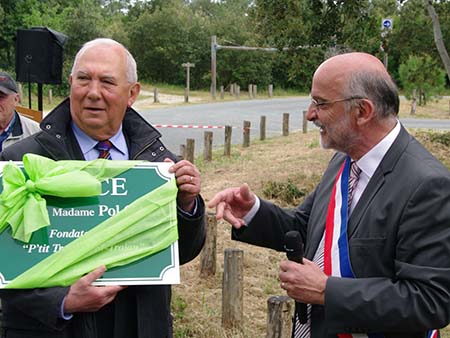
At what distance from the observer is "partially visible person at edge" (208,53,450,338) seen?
2.30 m

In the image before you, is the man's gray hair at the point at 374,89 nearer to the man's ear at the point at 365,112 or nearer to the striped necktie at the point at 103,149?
the man's ear at the point at 365,112

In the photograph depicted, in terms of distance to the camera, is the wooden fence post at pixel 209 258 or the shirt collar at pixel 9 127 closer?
the shirt collar at pixel 9 127

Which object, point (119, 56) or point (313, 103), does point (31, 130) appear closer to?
point (119, 56)

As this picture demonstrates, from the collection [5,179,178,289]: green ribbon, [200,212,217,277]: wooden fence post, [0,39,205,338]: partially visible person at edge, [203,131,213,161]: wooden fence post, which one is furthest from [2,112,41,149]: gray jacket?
[203,131,213,161]: wooden fence post

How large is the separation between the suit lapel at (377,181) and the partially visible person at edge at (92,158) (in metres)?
0.66

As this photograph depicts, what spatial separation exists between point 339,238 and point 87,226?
990mm

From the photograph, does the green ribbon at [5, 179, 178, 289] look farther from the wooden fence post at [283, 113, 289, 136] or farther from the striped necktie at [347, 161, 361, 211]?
the wooden fence post at [283, 113, 289, 136]

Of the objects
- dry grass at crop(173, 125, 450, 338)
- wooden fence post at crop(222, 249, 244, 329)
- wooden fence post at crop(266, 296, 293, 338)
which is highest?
wooden fence post at crop(266, 296, 293, 338)

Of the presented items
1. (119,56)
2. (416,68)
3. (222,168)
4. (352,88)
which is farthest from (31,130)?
(416,68)

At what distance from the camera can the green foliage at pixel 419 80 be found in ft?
105

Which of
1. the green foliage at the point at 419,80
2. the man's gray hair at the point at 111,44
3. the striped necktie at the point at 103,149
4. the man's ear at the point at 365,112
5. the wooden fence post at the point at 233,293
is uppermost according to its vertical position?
the man's gray hair at the point at 111,44

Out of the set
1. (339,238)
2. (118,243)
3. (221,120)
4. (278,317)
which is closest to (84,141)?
(118,243)

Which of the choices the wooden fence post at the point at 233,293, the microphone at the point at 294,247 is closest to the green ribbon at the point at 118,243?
the microphone at the point at 294,247

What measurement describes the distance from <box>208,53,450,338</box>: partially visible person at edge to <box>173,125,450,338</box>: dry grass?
9.53 feet
